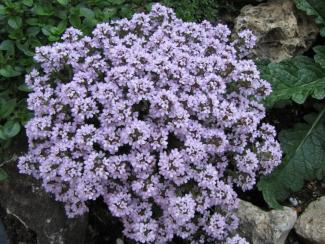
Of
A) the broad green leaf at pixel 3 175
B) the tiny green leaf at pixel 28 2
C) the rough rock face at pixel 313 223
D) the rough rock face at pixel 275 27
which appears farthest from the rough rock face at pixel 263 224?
the tiny green leaf at pixel 28 2

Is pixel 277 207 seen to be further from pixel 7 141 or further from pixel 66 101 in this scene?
pixel 7 141

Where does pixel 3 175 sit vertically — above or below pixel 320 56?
below

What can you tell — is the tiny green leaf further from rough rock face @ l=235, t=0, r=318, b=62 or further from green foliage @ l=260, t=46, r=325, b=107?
green foliage @ l=260, t=46, r=325, b=107

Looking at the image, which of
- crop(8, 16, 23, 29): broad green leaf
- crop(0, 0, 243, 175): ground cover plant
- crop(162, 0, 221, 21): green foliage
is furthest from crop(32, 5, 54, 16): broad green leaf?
crop(162, 0, 221, 21): green foliage

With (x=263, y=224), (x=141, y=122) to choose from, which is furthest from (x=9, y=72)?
(x=263, y=224)

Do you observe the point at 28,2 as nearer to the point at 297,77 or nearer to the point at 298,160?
the point at 297,77

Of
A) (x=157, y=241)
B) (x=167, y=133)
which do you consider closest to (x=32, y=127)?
(x=167, y=133)
